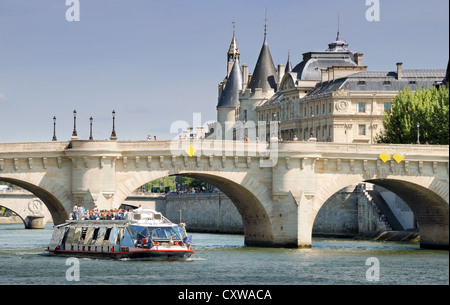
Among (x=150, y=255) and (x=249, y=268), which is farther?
(x=150, y=255)

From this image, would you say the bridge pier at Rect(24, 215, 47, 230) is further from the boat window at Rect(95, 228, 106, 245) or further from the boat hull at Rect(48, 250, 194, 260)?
the boat hull at Rect(48, 250, 194, 260)

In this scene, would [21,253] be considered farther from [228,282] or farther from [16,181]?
[228,282]

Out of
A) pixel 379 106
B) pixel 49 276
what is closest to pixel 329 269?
pixel 49 276

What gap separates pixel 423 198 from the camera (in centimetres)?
8769

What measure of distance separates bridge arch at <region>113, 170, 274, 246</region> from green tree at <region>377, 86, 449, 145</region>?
2167 centimetres

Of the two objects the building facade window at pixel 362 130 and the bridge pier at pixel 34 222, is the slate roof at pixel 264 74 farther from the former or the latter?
the building facade window at pixel 362 130

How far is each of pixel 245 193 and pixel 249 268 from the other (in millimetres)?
18294

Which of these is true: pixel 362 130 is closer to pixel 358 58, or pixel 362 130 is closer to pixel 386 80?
pixel 386 80

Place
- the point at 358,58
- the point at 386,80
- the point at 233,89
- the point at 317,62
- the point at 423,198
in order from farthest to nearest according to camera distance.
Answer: the point at 233,89
the point at 317,62
the point at 358,58
the point at 386,80
the point at 423,198

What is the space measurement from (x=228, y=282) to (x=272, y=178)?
2387cm

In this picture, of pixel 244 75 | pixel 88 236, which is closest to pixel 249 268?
pixel 88 236

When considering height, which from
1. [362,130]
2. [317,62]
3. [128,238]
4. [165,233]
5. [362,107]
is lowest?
[128,238]

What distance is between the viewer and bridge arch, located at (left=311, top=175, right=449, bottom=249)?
272 ft

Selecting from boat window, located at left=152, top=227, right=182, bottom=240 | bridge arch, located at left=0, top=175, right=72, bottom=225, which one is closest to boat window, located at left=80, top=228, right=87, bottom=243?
bridge arch, located at left=0, top=175, right=72, bottom=225
